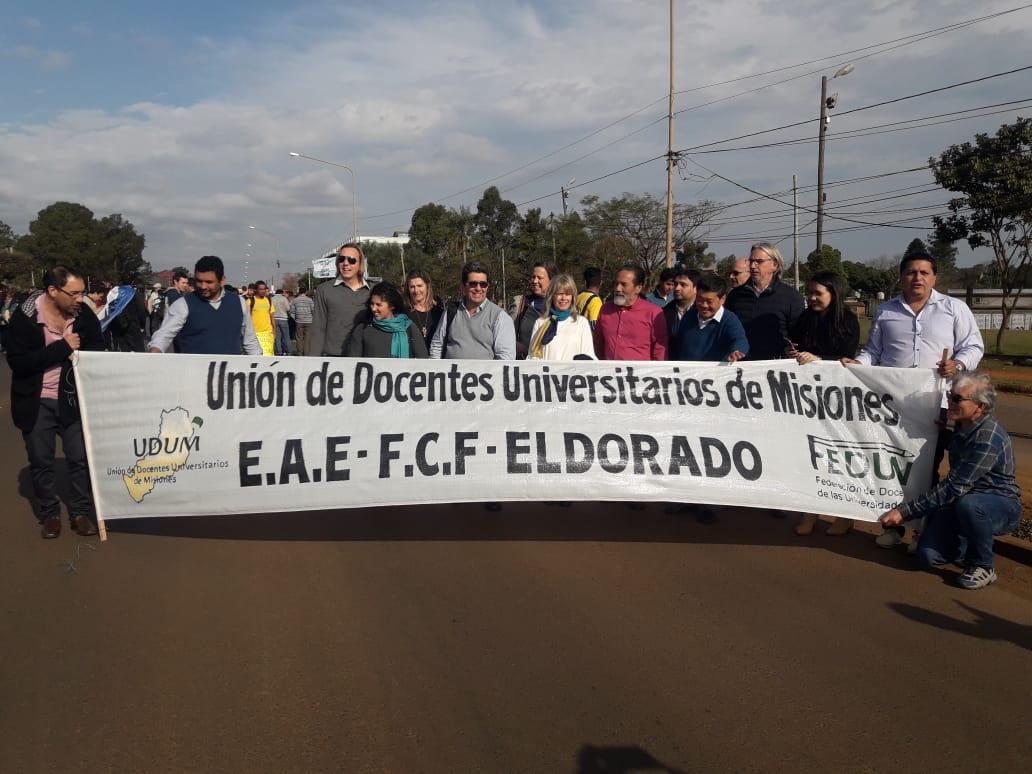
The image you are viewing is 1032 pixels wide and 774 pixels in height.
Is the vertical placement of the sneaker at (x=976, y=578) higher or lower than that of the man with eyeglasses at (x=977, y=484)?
lower

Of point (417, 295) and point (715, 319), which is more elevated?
point (417, 295)

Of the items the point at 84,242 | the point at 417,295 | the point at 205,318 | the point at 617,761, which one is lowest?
the point at 617,761

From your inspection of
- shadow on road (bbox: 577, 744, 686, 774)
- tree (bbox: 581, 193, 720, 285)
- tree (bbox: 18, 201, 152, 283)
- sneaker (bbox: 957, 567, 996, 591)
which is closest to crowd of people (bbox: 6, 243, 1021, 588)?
sneaker (bbox: 957, 567, 996, 591)

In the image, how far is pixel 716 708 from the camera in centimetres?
314

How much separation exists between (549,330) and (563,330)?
0.11 m

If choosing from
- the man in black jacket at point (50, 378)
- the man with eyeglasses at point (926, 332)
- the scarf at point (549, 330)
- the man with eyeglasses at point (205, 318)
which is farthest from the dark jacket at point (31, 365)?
the man with eyeglasses at point (926, 332)

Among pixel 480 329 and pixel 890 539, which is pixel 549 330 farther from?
pixel 890 539

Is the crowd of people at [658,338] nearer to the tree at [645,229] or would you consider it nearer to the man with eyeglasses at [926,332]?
the man with eyeglasses at [926,332]

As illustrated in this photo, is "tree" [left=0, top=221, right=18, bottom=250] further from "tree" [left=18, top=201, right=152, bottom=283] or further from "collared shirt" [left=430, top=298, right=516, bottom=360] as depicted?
"collared shirt" [left=430, top=298, right=516, bottom=360]

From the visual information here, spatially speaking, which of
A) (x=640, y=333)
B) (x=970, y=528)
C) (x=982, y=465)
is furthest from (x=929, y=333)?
(x=640, y=333)

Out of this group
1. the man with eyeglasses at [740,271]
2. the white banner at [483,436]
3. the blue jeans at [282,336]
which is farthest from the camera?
the blue jeans at [282,336]

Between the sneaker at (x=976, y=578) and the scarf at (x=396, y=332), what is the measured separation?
3816 mm

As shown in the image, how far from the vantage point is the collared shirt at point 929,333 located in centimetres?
496

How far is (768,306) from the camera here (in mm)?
5859
